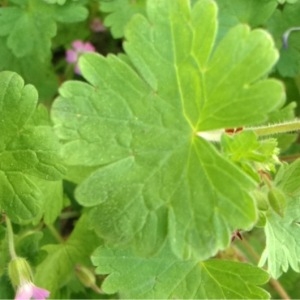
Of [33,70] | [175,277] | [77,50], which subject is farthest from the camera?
[77,50]

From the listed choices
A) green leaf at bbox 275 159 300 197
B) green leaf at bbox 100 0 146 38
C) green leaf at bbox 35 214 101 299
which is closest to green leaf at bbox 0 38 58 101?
green leaf at bbox 100 0 146 38

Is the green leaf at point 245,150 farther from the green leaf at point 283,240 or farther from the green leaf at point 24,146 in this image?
the green leaf at point 24,146

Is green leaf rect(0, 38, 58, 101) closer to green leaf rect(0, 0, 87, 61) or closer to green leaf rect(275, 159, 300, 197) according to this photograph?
green leaf rect(0, 0, 87, 61)

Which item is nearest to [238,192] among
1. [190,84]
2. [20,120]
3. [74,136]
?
[190,84]

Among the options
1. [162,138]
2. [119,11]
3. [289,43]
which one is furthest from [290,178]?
[119,11]

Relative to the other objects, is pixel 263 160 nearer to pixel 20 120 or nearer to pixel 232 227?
pixel 232 227

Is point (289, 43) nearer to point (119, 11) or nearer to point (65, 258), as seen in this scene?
point (119, 11)

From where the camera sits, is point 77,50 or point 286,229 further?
point 77,50
